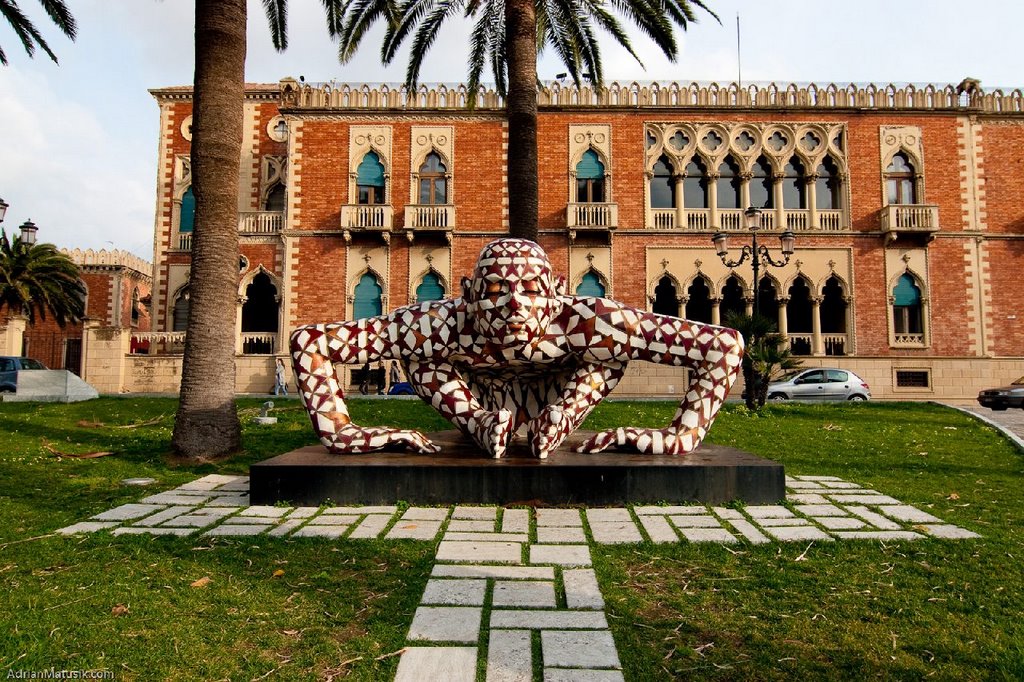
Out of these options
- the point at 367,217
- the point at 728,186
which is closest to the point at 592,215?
the point at 728,186

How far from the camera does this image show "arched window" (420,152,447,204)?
86.8 feet

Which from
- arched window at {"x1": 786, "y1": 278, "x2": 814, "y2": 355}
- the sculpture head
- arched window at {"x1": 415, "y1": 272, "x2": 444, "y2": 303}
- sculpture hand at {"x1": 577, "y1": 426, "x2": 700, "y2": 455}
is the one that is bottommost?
sculpture hand at {"x1": 577, "y1": 426, "x2": 700, "y2": 455}

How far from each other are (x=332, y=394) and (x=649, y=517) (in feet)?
10.3

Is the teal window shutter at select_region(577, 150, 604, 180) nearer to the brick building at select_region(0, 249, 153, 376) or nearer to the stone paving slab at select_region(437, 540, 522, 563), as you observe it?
the stone paving slab at select_region(437, 540, 522, 563)

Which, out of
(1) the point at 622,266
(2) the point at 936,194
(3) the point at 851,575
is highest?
(2) the point at 936,194

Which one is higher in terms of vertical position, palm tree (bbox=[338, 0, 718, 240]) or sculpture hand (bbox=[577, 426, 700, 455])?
palm tree (bbox=[338, 0, 718, 240])

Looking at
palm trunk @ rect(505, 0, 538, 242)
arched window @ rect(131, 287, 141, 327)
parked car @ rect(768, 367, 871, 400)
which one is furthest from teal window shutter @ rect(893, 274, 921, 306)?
arched window @ rect(131, 287, 141, 327)

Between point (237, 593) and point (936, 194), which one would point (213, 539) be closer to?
point (237, 593)

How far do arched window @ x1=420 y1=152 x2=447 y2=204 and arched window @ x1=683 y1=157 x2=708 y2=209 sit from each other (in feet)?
33.3

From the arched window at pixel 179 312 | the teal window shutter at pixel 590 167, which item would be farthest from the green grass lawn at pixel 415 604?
the arched window at pixel 179 312

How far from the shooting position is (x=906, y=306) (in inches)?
1007

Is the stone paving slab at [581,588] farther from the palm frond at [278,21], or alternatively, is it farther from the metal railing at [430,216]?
the metal railing at [430,216]

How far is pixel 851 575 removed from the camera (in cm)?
367

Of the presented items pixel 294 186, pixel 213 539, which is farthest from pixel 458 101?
pixel 213 539
